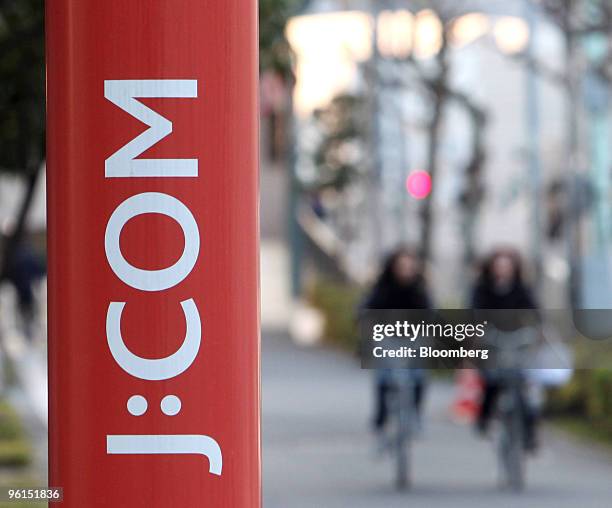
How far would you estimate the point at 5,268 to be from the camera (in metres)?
10.2

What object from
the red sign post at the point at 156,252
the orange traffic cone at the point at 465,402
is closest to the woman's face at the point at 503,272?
the orange traffic cone at the point at 465,402

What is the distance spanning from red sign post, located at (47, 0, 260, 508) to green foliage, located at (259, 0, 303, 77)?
5684 millimetres

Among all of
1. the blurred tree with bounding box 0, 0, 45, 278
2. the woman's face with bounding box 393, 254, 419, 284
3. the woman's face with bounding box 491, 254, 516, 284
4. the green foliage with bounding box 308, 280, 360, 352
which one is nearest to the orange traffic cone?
the woman's face with bounding box 393, 254, 419, 284

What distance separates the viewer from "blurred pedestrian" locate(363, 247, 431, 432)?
383 inches

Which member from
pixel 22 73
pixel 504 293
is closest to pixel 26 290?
pixel 504 293

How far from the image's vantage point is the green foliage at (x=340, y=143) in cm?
2388

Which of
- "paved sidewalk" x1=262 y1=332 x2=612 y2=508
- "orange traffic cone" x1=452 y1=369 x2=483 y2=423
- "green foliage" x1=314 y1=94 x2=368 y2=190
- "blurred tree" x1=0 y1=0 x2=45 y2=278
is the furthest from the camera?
"green foliage" x1=314 y1=94 x2=368 y2=190

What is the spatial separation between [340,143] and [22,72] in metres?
16.1

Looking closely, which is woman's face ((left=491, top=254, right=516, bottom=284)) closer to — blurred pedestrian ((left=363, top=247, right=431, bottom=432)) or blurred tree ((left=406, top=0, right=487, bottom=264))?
blurred pedestrian ((left=363, top=247, right=431, bottom=432))

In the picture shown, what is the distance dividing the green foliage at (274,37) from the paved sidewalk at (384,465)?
265 cm

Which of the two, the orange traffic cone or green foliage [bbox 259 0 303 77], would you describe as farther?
the orange traffic cone

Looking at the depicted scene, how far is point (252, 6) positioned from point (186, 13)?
0.40ft

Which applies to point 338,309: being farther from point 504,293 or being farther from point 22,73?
point 22,73

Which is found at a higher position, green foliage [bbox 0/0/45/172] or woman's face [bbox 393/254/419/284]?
green foliage [bbox 0/0/45/172]
